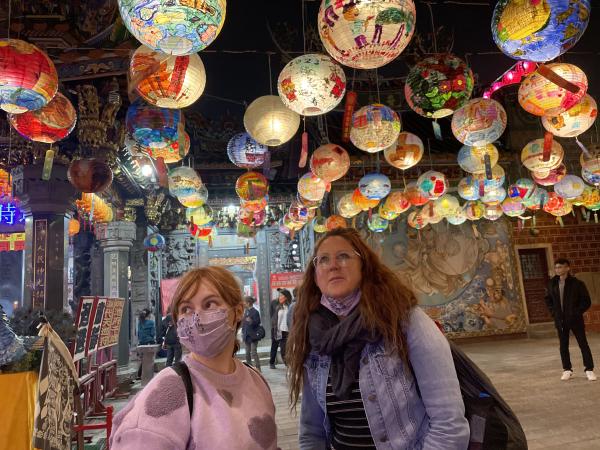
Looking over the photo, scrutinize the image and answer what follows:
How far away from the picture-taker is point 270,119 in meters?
4.09

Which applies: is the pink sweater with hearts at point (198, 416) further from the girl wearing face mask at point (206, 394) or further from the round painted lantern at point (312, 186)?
the round painted lantern at point (312, 186)

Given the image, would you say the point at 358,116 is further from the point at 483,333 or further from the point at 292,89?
the point at 483,333

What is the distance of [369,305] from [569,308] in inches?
204

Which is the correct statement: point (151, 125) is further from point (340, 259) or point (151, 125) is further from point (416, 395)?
point (416, 395)

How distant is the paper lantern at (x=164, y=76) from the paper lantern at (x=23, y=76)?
24.0 inches

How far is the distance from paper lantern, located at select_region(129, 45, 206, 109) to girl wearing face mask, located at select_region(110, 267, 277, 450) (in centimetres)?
228

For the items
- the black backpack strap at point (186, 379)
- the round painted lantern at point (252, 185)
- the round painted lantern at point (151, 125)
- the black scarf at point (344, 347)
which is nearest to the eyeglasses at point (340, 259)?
the black scarf at point (344, 347)

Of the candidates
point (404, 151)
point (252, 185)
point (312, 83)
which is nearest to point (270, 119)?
point (312, 83)

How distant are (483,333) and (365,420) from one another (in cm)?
1055

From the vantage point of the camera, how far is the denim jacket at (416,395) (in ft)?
4.10

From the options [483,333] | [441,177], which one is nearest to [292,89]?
[441,177]

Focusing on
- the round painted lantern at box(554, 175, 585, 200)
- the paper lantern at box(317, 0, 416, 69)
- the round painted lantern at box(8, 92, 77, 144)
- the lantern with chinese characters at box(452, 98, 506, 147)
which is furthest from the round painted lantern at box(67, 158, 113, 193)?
the round painted lantern at box(554, 175, 585, 200)

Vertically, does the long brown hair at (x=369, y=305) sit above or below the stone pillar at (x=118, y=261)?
below

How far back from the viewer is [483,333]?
424 inches
